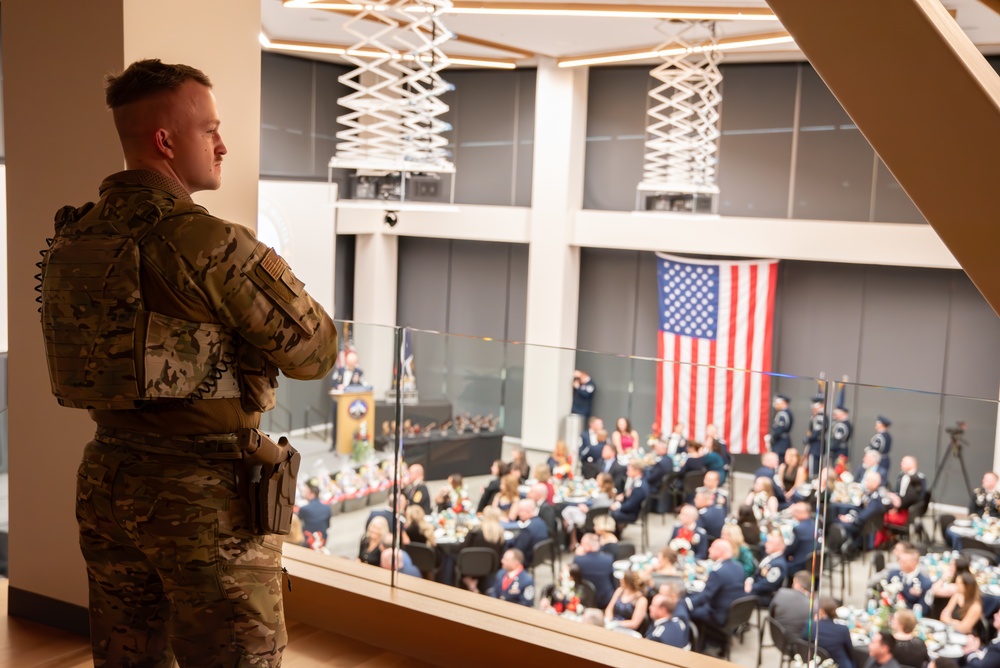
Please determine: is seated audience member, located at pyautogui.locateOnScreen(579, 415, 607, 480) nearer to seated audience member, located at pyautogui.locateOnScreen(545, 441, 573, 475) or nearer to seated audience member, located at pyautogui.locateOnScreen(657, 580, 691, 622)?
seated audience member, located at pyautogui.locateOnScreen(545, 441, 573, 475)

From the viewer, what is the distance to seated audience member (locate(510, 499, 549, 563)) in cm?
583

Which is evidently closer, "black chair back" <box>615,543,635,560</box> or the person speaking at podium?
the person speaking at podium

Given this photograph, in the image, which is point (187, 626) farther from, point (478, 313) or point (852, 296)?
point (478, 313)

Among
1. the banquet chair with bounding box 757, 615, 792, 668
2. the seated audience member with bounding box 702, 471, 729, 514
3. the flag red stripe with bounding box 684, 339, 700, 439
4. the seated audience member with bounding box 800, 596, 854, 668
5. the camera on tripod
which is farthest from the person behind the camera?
the seated audience member with bounding box 702, 471, 729, 514

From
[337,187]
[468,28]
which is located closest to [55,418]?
[468,28]

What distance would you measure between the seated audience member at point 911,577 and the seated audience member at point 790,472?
0.63m

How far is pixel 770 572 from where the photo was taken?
17.6ft

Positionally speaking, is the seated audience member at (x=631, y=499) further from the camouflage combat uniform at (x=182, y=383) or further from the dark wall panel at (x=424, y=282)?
the dark wall panel at (x=424, y=282)

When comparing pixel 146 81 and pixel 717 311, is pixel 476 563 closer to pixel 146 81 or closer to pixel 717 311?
pixel 146 81

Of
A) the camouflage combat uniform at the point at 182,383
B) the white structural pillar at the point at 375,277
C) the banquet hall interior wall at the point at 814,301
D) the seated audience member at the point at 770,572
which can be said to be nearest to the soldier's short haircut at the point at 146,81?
the camouflage combat uniform at the point at 182,383

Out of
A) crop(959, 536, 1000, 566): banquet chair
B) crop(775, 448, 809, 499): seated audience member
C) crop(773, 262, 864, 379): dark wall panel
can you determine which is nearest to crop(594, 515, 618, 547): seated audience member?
crop(775, 448, 809, 499): seated audience member

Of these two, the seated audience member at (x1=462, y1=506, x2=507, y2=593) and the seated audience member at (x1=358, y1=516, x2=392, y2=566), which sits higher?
the seated audience member at (x1=358, y1=516, x2=392, y2=566)

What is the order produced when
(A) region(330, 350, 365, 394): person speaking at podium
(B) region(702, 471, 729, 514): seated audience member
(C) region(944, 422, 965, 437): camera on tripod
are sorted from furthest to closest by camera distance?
(B) region(702, 471, 729, 514): seated audience member → (A) region(330, 350, 365, 394): person speaking at podium → (C) region(944, 422, 965, 437): camera on tripod

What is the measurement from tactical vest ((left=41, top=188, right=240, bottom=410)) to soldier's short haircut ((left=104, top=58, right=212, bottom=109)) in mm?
149
